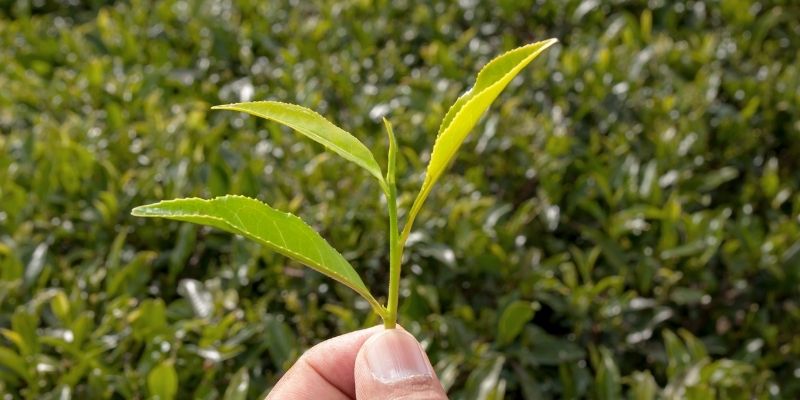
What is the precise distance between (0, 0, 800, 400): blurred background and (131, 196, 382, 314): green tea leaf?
953mm

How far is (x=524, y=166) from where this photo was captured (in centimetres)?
303

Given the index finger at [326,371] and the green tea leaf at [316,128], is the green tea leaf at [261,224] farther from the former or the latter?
the index finger at [326,371]

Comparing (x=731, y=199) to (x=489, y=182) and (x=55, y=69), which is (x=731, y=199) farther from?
(x=55, y=69)

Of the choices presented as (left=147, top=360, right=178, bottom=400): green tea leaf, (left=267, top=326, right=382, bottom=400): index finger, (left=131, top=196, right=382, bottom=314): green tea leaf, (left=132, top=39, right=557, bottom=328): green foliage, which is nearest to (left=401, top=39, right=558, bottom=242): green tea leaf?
(left=132, top=39, right=557, bottom=328): green foliage

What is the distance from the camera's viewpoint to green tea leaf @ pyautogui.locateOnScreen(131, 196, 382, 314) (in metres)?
1.21

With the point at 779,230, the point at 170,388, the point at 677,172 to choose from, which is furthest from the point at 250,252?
the point at 779,230

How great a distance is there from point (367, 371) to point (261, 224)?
1.24ft

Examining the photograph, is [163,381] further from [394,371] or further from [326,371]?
[394,371]

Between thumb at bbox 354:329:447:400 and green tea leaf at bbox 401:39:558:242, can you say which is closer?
green tea leaf at bbox 401:39:558:242

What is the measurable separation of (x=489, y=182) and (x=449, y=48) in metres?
0.86

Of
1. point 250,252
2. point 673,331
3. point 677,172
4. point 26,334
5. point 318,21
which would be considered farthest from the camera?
point 318,21

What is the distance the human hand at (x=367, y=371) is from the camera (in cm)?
148

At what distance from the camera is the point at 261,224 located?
4.17 feet

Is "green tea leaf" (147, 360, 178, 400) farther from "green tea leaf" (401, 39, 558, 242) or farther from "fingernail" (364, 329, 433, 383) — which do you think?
"green tea leaf" (401, 39, 558, 242)
